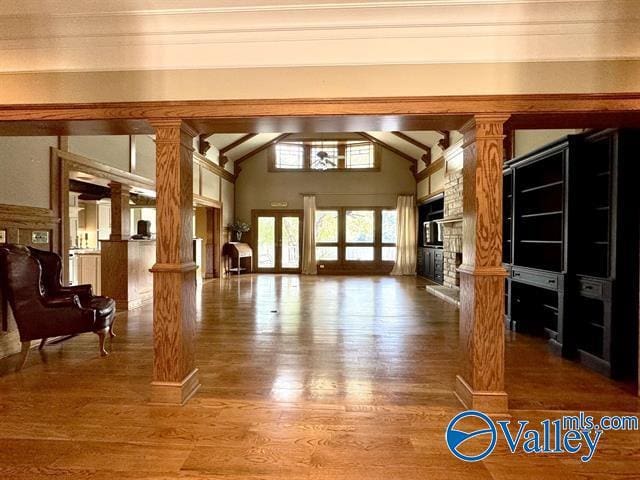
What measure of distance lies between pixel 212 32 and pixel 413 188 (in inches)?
364

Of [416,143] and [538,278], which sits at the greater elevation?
[416,143]

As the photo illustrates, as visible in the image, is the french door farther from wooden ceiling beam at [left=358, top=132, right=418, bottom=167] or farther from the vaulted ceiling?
wooden ceiling beam at [left=358, top=132, right=418, bottom=167]

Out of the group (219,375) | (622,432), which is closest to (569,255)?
(622,432)

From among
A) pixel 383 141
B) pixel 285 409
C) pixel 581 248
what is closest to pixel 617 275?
pixel 581 248

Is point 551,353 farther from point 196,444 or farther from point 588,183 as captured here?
point 196,444

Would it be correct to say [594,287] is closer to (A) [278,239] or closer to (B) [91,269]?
(B) [91,269]

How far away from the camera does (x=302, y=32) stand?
2.23 meters

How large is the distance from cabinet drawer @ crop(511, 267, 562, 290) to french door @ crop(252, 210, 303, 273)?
7.46 meters

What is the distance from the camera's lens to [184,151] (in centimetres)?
246

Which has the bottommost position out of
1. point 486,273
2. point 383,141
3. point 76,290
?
point 76,290

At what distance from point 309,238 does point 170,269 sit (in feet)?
27.7

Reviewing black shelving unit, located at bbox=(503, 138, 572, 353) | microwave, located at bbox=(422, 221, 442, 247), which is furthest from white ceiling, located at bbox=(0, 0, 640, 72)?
microwave, located at bbox=(422, 221, 442, 247)

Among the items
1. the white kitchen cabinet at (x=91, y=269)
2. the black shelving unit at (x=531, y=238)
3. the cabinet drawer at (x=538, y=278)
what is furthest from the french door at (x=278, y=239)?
the cabinet drawer at (x=538, y=278)

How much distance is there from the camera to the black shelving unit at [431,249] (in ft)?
27.6
